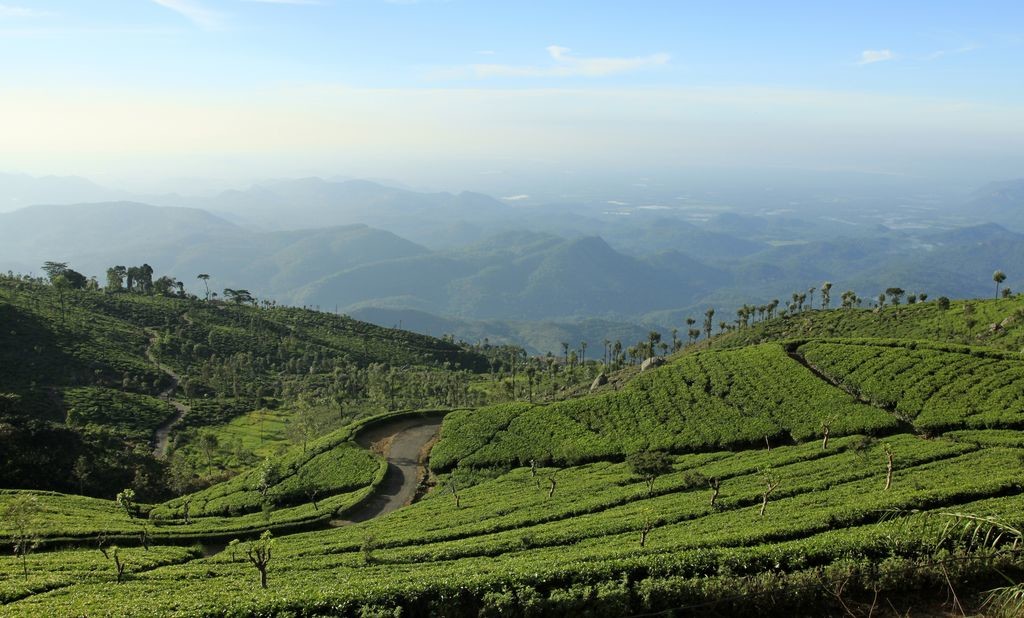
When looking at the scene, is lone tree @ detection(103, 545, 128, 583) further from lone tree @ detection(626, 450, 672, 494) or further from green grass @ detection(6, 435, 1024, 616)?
lone tree @ detection(626, 450, 672, 494)

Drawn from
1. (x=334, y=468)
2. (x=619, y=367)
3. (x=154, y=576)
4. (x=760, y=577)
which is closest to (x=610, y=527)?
(x=760, y=577)

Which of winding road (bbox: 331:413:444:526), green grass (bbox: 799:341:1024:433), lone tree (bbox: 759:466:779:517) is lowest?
winding road (bbox: 331:413:444:526)

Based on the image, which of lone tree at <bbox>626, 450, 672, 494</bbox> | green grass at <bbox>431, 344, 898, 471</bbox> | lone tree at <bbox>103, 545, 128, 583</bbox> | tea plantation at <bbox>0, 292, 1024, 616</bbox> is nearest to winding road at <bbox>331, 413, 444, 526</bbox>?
tea plantation at <bbox>0, 292, 1024, 616</bbox>

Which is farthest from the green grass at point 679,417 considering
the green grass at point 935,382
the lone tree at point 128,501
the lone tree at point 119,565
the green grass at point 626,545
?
the lone tree at point 119,565

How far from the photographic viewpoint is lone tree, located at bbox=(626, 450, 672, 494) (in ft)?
160

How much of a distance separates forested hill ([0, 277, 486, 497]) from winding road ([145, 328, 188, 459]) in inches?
17.2

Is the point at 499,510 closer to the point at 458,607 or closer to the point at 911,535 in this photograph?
the point at 458,607

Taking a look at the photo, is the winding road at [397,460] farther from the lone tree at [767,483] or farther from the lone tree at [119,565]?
the lone tree at [767,483]

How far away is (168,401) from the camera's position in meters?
107

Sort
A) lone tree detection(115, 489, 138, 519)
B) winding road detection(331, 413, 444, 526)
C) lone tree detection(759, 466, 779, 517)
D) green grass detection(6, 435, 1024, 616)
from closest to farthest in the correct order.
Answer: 1. green grass detection(6, 435, 1024, 616)
2. lone tree detection(759, 466, 779, 517)
3. lone tree detection(115, 489, 138, 519)
4. winding road detection(331, 413, 444, 526)

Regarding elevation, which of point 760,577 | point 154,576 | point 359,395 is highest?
point 760,577

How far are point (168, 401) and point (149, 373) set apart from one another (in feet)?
40.3

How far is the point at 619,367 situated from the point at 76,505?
101 m

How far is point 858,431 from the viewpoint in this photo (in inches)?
1961
